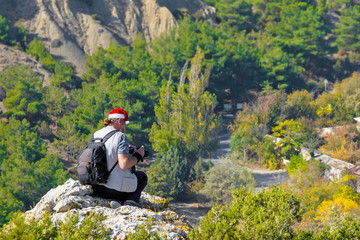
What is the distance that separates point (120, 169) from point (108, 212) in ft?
1.97

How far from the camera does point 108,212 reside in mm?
5762

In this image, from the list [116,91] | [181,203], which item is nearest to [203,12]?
[116,91]

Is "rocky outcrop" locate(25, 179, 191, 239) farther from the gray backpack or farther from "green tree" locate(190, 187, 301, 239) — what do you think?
"green tree" locate(190, 187, 301, 239)

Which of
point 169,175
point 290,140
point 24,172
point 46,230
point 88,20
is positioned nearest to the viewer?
point 46,230

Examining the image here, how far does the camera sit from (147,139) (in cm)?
2945

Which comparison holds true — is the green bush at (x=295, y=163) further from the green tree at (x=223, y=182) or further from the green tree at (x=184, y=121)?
the green tree at (x=184, y=121)

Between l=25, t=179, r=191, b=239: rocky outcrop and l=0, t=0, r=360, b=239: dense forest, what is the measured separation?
0.82m

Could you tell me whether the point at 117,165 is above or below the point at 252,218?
above

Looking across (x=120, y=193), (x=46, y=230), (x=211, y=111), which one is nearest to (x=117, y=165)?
(x=120, y=193)

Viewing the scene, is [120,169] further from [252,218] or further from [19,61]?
[19,61]

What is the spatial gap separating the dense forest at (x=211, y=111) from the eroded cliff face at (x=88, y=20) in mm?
2283

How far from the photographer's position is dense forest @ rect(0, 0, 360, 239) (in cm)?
2077

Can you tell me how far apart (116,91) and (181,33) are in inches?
473

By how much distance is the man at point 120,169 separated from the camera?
19.3 feet
